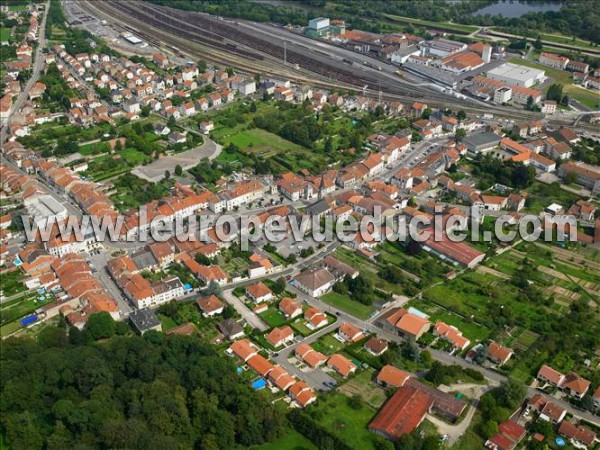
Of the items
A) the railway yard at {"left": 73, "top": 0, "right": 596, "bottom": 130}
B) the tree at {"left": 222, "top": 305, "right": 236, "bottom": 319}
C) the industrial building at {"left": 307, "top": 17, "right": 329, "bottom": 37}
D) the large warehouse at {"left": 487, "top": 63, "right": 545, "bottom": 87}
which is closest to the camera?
the tree at {"left": 222, "top": 305, "right": 236, "bottom": 319}

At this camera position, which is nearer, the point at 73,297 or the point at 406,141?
the point at 73,297

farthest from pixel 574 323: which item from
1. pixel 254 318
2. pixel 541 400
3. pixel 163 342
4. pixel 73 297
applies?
pixel 73 297

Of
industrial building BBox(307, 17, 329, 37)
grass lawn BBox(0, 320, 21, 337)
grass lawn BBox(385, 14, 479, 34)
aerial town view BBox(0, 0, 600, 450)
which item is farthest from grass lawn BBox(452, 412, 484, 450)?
grass lawn BBox(385, 14, 479, 34)

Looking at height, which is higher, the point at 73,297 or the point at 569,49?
the point at 569,49

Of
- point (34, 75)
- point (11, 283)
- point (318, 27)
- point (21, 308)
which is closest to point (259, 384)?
point (21, 308)

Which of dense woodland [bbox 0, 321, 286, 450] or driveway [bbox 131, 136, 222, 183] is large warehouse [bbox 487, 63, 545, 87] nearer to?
driveway [bbox 131, 136, 222, 183]

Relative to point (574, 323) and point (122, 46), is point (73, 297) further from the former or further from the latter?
point (122, 46)
